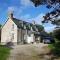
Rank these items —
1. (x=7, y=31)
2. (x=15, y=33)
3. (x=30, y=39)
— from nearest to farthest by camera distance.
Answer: (x=15, y=33), (x=7, y=31), (x=30, y=39)

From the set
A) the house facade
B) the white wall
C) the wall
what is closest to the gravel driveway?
the house facade

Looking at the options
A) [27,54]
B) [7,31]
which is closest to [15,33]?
[7,31]

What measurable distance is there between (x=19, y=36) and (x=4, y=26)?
6246mm

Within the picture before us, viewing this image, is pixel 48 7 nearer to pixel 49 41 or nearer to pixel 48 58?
pixel 48 58

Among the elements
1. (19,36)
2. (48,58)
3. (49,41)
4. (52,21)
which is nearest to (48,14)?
(52,21)

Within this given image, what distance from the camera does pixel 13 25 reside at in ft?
206

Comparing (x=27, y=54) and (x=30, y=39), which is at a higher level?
(x=30, y=39)

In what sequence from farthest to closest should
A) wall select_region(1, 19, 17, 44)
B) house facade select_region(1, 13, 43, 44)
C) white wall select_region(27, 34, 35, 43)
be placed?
1. white wall select_region(27, 34, 35, 43)
2. wall select_region(1, 19, 17, 44)
3. house facade select_region(1, 13, 43, 44)

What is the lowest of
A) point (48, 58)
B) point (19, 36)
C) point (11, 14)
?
point (48, 58)

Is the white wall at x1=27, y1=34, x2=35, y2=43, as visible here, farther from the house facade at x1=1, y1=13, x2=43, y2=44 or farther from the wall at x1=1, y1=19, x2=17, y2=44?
the wall at x1=1, y1=19, x2=17, y2=44

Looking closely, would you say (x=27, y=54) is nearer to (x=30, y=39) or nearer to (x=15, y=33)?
(x=15, y=33)

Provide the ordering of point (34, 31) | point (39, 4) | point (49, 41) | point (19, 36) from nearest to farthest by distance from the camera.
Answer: point (39, 4) → point (49, 41) → point (19, 36) → point (34, 31)

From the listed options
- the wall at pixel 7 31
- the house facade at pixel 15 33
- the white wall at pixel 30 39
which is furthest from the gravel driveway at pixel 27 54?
the white wall at pixel 30 39

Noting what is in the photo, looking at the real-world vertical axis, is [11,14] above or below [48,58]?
above
